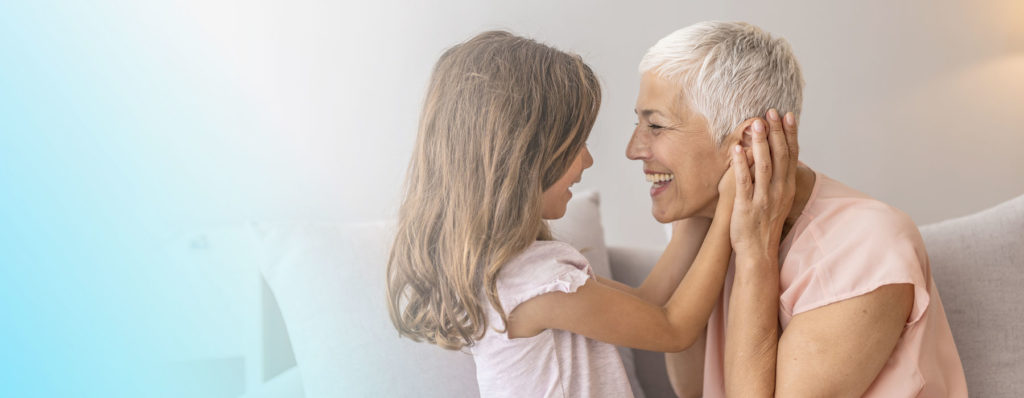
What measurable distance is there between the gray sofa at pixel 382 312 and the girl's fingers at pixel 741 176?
624mm

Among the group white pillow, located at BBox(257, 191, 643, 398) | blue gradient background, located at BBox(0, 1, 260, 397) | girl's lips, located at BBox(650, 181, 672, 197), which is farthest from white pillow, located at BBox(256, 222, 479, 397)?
girl's lips, located at BBox(650, 181, 672, 197)

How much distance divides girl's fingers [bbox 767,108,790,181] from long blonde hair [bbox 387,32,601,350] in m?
0.32

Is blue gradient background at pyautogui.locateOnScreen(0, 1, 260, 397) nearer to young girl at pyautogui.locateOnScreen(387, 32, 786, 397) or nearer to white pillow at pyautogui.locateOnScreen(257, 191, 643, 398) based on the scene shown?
white pillow at pyautogui.locateOnScreen(257, 191, 643, 398)

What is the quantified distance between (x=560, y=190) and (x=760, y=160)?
35 cm

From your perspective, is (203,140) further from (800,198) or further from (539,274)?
(800,198)

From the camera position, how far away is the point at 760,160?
1.34 metres

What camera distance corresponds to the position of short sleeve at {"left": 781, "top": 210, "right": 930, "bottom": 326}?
123 cm

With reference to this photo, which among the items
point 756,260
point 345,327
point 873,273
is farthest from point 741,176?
point 345,327

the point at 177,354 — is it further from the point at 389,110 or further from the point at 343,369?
the point at 389,110

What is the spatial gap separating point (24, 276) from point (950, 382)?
166 centimetres

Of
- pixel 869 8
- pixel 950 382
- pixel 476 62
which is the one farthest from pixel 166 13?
pixel 869 8

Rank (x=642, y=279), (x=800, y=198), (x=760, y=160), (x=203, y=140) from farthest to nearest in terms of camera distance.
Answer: (x=642, y=279), (x=203, y=140), (x=800, y=198), (x=760, y=160)

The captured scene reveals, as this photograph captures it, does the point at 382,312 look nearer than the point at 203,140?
Yes

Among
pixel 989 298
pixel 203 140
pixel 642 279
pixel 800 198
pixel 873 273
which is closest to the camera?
pixel 873 273
